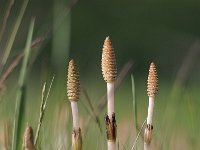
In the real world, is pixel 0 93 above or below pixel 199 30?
below

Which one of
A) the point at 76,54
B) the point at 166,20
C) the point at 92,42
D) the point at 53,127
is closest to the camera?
the point at 53,127

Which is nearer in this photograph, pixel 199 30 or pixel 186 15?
pixel 199 30

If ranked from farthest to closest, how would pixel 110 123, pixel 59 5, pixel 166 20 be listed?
pixel 166 20 → pixel 59 5 → pixel 110 123

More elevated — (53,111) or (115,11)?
(115,11)

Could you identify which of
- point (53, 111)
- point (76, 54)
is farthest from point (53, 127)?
point (76, 54)

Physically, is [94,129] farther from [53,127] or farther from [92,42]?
[92,42]

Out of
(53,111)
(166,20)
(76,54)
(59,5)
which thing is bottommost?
(53,111)

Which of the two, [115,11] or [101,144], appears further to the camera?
[115,11]

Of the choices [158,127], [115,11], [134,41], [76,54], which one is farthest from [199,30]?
[158,127]

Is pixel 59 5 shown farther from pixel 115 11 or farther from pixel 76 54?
pixel 115 11
